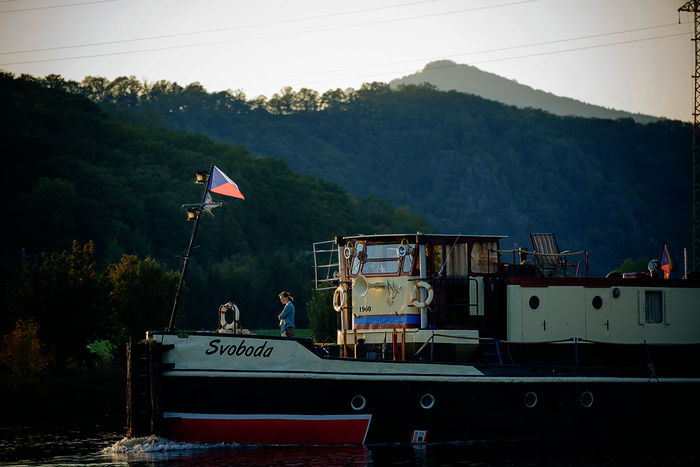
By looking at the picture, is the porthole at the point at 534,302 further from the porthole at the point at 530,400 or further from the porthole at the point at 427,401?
the porthole at the point at 427,401

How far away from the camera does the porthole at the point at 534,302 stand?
87.1 feet

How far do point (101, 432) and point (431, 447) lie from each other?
10845 mm

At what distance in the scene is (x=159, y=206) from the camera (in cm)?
10112

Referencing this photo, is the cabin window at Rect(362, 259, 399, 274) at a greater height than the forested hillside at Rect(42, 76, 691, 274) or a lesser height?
lesser

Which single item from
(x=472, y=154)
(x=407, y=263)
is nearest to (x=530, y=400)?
(x=407, y=263)

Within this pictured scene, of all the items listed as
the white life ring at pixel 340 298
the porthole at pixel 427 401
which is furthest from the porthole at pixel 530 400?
the white life ring at pixel 340 298

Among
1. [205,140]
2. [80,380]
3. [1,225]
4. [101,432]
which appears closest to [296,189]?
[205,140]

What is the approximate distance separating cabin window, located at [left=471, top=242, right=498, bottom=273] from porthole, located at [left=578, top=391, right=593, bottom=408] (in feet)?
12.6

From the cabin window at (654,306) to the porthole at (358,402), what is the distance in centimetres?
860

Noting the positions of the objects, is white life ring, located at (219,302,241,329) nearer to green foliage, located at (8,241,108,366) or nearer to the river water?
the river water

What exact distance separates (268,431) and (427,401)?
3802 mm

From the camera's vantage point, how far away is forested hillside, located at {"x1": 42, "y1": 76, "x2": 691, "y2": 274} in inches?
6260

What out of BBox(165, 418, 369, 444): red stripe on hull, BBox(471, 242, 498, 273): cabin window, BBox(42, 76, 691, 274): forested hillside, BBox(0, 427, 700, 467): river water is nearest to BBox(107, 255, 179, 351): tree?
BBox(0, 427, 700, 467): river water

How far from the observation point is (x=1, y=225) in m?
90.6
